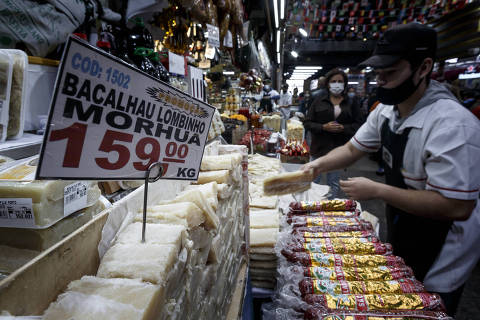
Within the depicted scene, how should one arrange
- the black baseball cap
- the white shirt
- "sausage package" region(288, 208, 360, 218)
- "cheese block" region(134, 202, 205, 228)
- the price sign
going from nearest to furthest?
the price sign
"cheese block" region(134, 202, 205, 228)
the white shirt
the black baseball cap
"sausage package" region(288, 208, 360, 218)

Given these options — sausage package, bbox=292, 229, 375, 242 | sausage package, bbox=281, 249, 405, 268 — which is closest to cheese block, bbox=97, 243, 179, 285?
sausage package, bbox=281, 249, 405, 268

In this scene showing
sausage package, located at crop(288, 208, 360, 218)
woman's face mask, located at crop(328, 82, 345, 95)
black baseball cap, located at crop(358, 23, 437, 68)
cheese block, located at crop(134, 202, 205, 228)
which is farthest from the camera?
woman's face mask, located at crop(328, 82, 345, 95)

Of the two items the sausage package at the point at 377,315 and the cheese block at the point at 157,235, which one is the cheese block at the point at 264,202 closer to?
the sausage package at the point at 377,315

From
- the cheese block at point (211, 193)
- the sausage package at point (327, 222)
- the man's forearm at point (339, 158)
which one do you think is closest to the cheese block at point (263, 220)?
the sausage package at point (327, 222)

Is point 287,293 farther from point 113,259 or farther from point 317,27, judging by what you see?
point 317,27

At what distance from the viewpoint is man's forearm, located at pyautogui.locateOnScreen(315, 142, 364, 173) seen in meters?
2.88

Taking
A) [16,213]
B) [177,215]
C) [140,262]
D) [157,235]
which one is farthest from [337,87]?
[16,213]

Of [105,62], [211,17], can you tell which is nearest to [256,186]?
[211,17]

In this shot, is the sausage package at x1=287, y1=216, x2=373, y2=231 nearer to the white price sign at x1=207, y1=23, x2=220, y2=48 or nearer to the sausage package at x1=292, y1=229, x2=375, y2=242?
the sausage package at x1=292, y1=229, x2=375, y2=242

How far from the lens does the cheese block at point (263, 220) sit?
232cm

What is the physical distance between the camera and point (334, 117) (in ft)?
15.7

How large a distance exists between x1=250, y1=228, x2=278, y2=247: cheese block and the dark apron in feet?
3.31

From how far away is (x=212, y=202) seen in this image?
3.63 feet

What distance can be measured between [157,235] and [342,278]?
→ 48.8 inches
